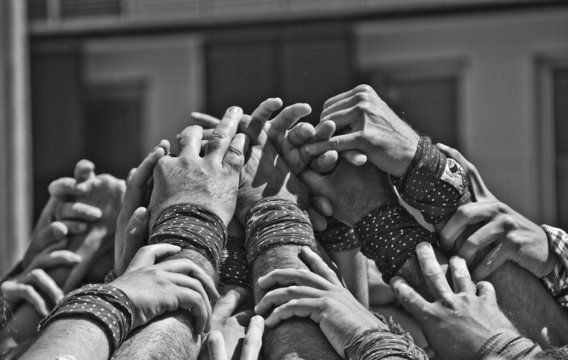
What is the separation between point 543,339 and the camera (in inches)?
142

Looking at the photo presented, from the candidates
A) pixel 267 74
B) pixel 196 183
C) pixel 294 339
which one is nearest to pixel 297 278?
pixel 294 339

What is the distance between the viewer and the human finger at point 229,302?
3479 mm

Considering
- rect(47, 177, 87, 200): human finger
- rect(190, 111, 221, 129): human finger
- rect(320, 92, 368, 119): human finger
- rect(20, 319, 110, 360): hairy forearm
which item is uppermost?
rect(320, 92, 368, 119): human finger

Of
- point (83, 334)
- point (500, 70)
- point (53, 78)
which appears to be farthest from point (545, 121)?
point (83, 334)

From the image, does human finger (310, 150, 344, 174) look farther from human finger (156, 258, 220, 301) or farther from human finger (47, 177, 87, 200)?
human finger (47, 177, 87, 200)

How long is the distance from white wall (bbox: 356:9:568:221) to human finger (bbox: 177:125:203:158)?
11037 mm

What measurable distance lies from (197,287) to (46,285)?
0.99m

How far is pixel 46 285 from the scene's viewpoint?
412cm

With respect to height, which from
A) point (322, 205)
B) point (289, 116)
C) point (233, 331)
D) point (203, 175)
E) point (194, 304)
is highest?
point (289, 116)

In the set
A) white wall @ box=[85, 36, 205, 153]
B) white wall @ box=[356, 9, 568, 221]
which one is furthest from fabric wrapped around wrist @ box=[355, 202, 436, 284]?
white wall @ box=[85, 36, 205, 153]

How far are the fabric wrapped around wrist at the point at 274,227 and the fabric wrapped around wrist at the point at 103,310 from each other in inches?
20.3

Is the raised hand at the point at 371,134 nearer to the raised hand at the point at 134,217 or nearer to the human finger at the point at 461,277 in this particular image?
the human finger at the point at 461,277

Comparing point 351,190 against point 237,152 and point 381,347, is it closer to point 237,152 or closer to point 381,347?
point 237,152

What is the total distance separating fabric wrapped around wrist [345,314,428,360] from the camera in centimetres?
309
